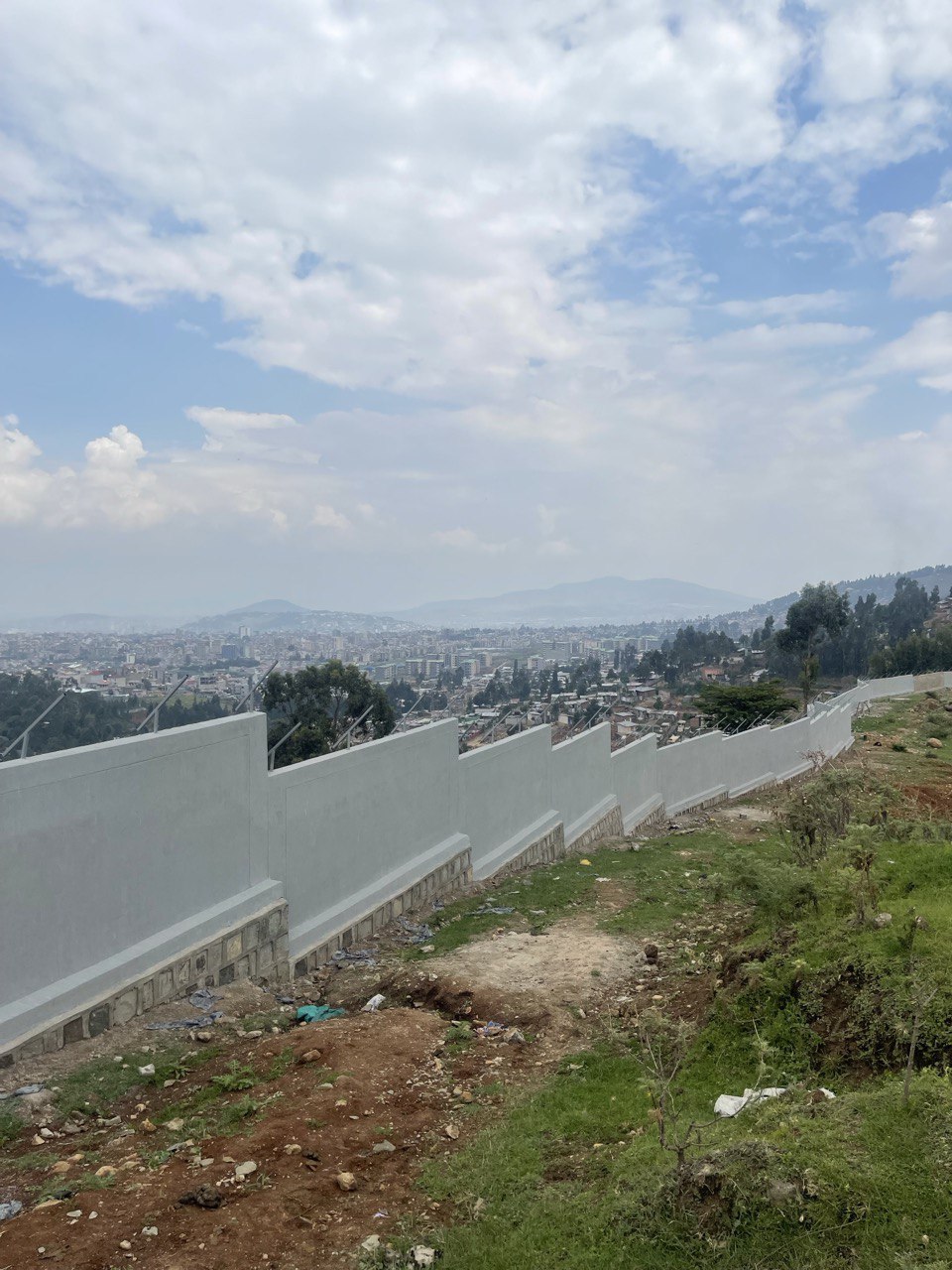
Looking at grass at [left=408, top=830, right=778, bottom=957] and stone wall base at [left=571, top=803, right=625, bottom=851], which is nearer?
grass at [left=408, top=830, right=778, bottom=957]

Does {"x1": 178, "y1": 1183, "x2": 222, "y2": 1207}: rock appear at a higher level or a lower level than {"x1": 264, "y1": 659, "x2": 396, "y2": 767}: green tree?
lower

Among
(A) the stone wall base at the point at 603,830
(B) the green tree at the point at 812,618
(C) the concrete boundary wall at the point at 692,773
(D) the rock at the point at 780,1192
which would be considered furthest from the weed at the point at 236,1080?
(B) the green tree at the point at 812,618

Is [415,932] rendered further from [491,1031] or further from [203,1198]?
[203,1198]

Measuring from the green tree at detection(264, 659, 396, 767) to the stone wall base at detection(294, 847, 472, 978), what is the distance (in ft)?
6.67

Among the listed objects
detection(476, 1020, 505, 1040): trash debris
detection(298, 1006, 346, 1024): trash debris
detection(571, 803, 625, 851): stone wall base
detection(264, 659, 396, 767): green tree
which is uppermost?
detection(264, 659, 396, 767): green tree

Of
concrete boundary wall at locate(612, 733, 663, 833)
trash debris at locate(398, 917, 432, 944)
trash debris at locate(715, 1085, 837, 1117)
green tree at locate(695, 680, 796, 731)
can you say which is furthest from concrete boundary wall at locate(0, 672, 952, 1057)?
green tree at locate(695, 680, 796, 731)

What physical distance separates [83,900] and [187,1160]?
2.54m

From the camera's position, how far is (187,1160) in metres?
4.92

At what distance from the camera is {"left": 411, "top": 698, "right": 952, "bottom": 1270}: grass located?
12.2 ft

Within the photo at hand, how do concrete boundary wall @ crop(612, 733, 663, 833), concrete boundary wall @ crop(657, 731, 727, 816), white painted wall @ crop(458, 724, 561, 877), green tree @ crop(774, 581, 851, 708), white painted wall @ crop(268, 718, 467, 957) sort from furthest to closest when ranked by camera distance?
1. green tree @ crop(774, 581, 851, 708)
2. concrete boundary wall @ crop(657, 731, 727, 816)
3. concrete boundary wall @ crop(612, 733, 663, 833)
4. white painted wall @ crop(458, 724, 561, 877)
5. white painted wall @ crop(268, 718, 467, 957)

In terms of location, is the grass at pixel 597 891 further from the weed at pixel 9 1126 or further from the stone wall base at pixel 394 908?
the weed at pixel 9 1126

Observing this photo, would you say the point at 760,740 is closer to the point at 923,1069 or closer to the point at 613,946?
the point at 613,946

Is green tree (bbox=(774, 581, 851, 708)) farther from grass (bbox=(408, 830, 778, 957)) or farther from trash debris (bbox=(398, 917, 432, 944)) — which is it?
trash debris (bbox=(398, 917, 432, 944))

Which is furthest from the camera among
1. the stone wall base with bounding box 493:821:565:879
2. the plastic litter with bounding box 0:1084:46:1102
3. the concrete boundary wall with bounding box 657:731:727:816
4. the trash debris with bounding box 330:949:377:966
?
the concrete boundary wall with bounding box 657:731:727:816
